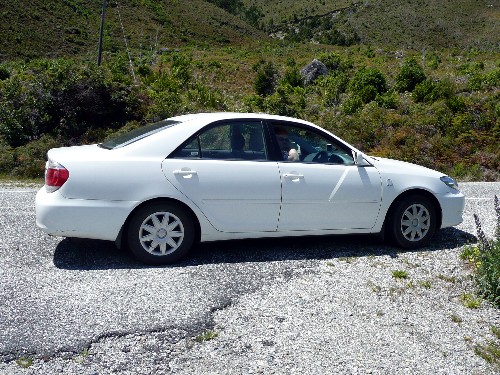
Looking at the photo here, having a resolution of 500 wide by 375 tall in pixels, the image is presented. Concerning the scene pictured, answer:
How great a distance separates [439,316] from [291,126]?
2617 mm

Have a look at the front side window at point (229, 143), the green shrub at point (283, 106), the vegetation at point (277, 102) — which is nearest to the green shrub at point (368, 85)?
the vegetation at point (277, 102)

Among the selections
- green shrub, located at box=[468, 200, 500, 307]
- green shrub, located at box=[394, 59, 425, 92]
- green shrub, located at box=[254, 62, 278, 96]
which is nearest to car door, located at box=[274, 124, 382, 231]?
green shrub, located at box=[468, 200, 500, 307]

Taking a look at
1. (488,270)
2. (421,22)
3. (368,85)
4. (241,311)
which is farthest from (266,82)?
(421,22)

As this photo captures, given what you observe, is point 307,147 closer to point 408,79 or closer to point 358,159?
point 358,159

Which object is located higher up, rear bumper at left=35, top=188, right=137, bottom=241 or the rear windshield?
the rear windshield

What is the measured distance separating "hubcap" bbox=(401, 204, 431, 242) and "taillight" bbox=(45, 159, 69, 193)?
3.71 m

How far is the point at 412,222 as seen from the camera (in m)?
6.65

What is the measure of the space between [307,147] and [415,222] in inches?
61.2

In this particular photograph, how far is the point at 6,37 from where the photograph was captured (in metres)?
49.6

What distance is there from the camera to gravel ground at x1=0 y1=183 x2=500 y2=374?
397 centimetres

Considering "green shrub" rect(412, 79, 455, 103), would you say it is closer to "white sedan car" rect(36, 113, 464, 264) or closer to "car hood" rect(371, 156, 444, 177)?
"car hood" rect(371, 156, 444, 177)

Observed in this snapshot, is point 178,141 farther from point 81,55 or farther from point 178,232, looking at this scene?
point 81,55

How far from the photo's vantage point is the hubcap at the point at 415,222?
6625mm

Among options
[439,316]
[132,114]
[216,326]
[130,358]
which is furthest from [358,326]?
[132,114]
